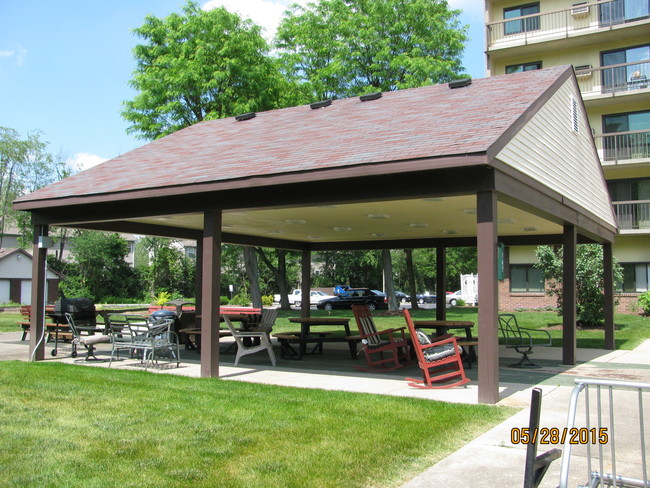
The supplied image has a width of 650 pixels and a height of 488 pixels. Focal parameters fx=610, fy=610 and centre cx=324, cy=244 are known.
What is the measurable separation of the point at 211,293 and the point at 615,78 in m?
26.1

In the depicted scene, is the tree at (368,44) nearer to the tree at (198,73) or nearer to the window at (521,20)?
the window at (521,20)

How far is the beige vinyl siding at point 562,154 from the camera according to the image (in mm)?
9156

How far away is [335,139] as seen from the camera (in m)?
10.3

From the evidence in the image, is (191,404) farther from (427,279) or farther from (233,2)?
(427,279)

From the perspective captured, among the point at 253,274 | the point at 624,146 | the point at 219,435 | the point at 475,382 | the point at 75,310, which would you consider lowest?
the point at 475,382

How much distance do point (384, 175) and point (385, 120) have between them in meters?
2.82

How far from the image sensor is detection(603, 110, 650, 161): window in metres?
27.8

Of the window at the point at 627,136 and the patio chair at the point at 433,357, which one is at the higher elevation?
the window at the point at 627,136

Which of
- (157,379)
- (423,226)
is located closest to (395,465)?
(157,379)

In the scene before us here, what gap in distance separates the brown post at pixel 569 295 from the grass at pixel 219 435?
4.87m

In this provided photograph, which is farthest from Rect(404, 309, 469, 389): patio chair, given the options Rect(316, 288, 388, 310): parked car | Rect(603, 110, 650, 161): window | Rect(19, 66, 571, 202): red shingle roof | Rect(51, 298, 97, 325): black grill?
Rect(316, 288, 388, 310): parked car

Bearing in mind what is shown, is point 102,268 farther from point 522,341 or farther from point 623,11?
point 522,341

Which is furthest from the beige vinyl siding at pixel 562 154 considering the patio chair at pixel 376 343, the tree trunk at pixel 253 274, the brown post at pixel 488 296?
the tree trunk at pixel 253 274

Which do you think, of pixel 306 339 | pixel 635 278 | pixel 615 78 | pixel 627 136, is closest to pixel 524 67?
pixel 615 78
